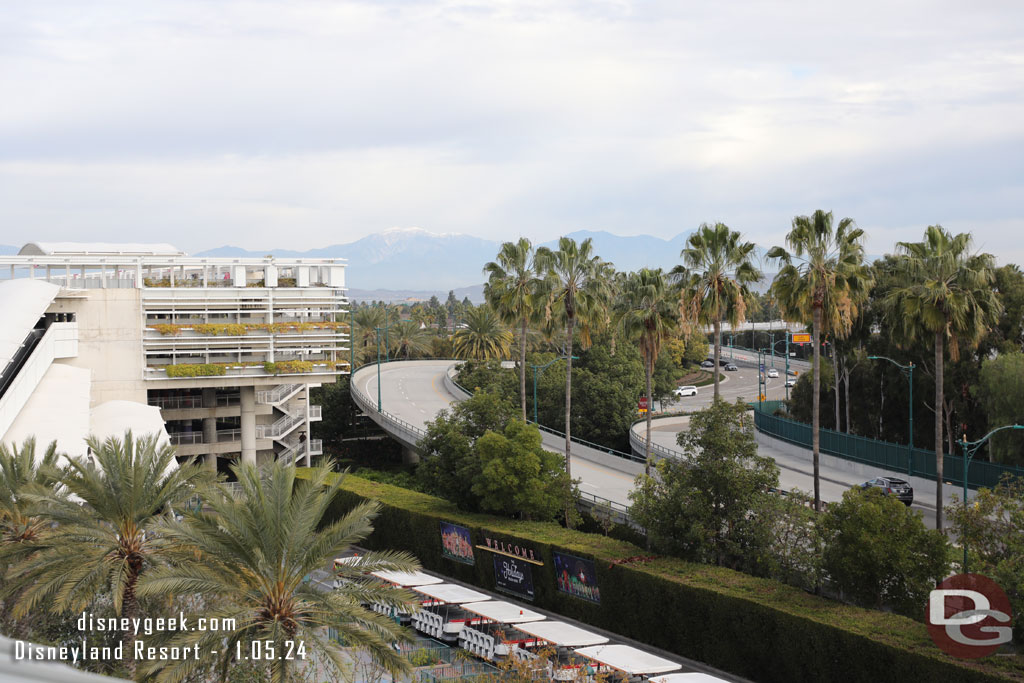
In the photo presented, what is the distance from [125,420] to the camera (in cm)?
5088

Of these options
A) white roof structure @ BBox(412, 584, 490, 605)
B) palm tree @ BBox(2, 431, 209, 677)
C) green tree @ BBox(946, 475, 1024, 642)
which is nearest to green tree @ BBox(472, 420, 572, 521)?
white roof structure @ BBox(412, 584, 490, 605)

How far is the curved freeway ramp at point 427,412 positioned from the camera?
54844 millimetres

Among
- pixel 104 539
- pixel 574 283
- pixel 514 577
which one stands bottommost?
pixel 514 577

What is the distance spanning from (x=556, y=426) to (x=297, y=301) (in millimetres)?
26003

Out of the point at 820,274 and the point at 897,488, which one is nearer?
the point at 820,274

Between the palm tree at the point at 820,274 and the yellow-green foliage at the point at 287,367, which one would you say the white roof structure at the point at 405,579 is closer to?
the palm tree at the point at 820,274

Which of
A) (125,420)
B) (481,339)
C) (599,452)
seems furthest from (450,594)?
(481,339)

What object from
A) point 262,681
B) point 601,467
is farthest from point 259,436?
point 262,681

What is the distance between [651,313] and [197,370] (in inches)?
1162

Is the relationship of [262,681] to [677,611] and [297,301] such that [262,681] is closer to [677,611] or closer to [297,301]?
[677,611]

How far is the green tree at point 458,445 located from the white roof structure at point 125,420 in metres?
13.6

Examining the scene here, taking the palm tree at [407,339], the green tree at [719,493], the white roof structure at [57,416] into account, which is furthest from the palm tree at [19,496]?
the palm tree at [407,339]

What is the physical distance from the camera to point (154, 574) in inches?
718

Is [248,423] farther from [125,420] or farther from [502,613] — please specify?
[502,613]
